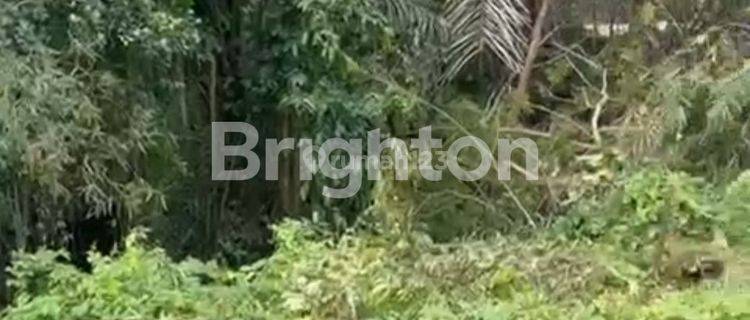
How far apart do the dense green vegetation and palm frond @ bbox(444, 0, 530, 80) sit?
0.01 meters

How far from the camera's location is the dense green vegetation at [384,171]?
4266 mm

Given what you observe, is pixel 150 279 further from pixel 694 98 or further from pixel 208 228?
pixel 694 98

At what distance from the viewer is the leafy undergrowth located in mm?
4062

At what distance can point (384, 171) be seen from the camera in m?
5.52

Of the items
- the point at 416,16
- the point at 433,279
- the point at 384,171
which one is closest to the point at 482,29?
the point at 416,16

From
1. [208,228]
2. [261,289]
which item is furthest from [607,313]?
[208,228]

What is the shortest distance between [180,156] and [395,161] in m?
1.32

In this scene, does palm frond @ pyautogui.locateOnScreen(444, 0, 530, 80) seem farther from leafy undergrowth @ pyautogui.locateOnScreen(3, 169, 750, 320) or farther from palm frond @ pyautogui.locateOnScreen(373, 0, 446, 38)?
leafy undergrowth @ pyautogui.locateOnScreen(3, 169, 750, 320)

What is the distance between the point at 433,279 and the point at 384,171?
1.29 m

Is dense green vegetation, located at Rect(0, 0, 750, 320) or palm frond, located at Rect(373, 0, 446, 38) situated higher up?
palm frond, located at Rect(373, 0, 446, 38)

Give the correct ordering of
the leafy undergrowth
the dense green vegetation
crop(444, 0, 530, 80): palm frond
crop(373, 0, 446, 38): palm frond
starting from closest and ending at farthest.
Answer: the leafy undergrowth → the dense green vegetation → crop(373, 0, 446, 38): palm frond → crop(444, 0, 530, 80): palm frond

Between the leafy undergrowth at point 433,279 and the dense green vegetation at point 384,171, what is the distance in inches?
0.5

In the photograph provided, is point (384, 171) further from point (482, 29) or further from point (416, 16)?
point (482, 29)

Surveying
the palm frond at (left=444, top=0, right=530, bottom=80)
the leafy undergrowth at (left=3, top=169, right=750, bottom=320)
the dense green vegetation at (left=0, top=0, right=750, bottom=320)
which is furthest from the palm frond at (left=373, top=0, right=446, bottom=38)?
the leafy undergrowth at (left=3, top=169, right=750, bottom=320)
